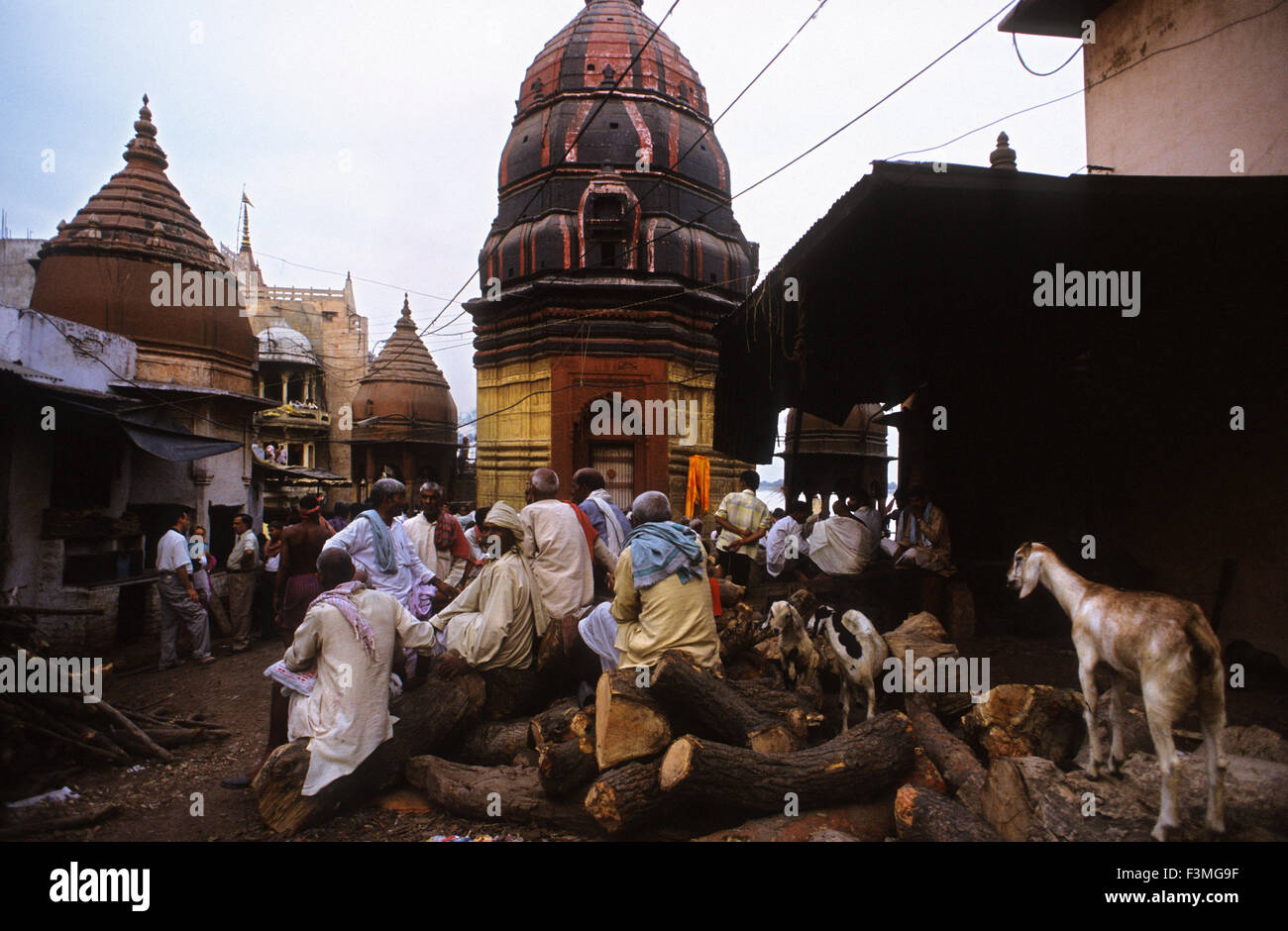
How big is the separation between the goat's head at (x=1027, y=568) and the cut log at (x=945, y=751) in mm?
1014

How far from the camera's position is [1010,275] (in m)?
5.61

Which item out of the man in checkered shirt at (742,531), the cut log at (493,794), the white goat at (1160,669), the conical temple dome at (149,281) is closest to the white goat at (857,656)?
the white goat at (1160,669)

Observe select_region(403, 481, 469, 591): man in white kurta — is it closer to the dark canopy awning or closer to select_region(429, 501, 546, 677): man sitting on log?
select_region(429, 501, 546, 677): man sitting on log

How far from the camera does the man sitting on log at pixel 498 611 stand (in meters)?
5.41

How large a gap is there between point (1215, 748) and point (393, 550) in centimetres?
579

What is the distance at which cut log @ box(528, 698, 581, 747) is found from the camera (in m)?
4.92

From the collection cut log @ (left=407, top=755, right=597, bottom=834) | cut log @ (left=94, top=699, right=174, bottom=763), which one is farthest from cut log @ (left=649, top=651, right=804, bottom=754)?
cut log @ (left=94, top=699, right=174, bottom=763)

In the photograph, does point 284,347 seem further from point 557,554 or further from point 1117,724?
point 1117,724

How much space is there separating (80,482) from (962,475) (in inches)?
484

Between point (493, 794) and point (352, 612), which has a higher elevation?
point (352, 612)

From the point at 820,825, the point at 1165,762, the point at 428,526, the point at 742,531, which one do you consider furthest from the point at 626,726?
the point at 742,531

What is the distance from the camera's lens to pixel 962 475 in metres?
9.43
